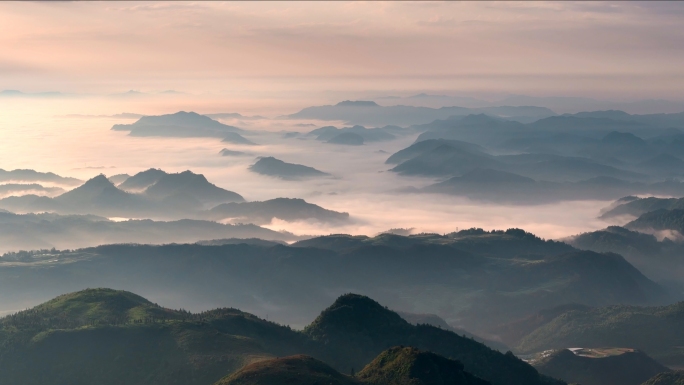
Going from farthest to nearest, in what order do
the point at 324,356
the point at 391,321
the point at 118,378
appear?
the point at 391,321
the point at 324,356
the point at 118,378

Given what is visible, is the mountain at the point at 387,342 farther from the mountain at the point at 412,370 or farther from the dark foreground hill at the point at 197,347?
the mountain at the point at 412,370

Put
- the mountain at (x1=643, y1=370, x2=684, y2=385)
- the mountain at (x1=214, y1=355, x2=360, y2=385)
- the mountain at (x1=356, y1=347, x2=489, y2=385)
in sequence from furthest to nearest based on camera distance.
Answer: the mountain at (x1=643, y1=370, x2=684, y2=385), the mountain at (x1=356, y1=347, x2=489, y2=385), the mountain at (x1=214, y1=355, x2=360, y2=385)

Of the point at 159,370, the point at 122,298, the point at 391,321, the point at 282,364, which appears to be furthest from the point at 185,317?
the point at 282,364

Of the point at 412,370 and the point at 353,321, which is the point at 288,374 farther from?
the point at 353,321

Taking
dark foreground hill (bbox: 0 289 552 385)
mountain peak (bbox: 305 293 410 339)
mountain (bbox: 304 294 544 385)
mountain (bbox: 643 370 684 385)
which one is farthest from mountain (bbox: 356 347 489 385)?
mountain (bbox: 643 370 684 385)

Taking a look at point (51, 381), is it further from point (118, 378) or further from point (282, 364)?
point (282, 364)

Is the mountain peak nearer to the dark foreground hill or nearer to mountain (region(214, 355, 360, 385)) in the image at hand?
the dark foreground hill

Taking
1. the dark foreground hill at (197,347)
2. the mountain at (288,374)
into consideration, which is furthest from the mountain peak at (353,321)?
the mountain at (288,374)
